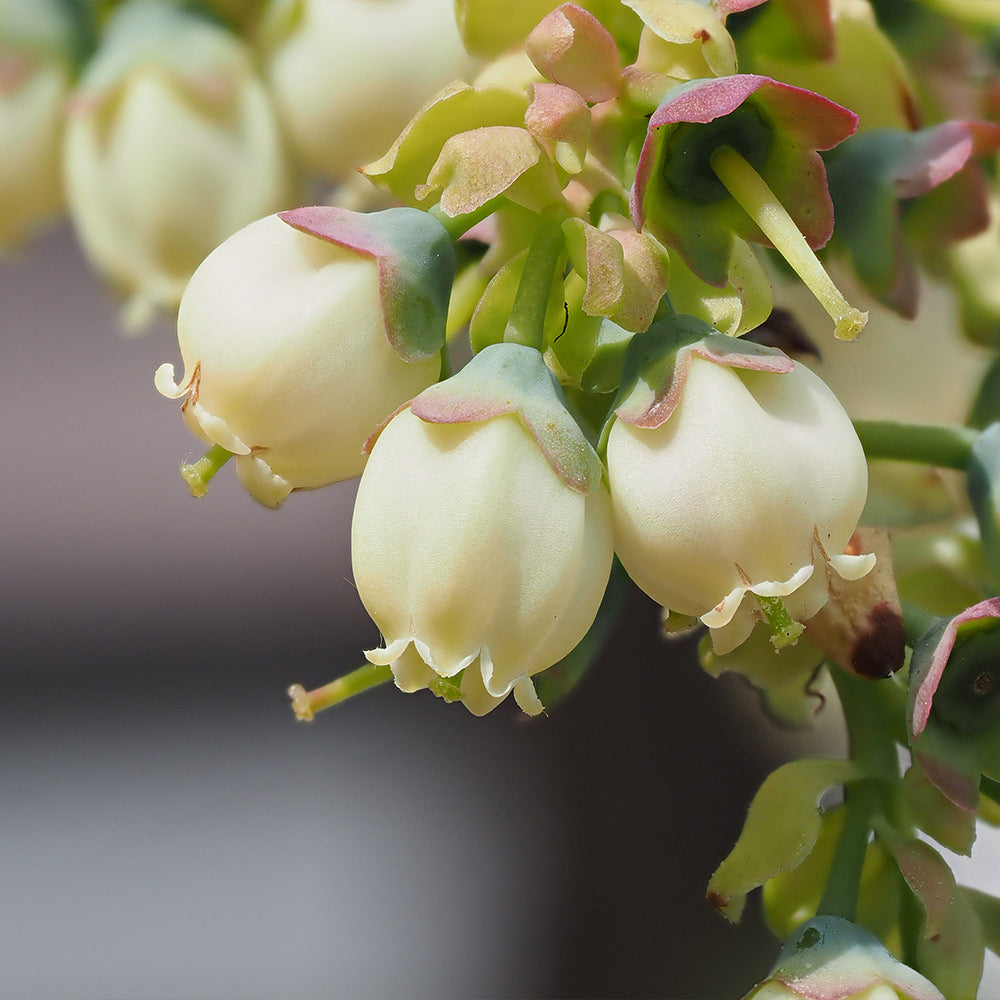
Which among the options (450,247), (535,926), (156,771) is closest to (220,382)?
(450,247)

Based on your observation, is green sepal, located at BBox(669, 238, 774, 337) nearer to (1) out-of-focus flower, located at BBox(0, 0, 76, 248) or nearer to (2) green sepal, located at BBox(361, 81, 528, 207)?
(2) green sepal, located at BBox(361, 81, 528, 207)

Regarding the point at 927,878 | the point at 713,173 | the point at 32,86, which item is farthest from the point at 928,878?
the point at 32,86

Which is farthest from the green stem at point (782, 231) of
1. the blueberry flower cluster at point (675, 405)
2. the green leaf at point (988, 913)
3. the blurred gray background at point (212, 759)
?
the blurred gray background at point (212, 759)

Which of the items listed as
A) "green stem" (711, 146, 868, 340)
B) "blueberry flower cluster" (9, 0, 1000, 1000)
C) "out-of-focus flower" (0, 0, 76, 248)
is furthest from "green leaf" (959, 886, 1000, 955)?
"out-of-focus flower" (0, 0, 76, 248)

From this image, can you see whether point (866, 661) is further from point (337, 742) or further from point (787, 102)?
point (337, 742)

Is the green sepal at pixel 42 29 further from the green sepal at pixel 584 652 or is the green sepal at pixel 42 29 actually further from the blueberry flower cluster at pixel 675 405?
the green sepal at pixel 584 652

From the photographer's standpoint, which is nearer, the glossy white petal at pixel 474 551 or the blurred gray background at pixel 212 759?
the glossy white petal at pixel 474 551
